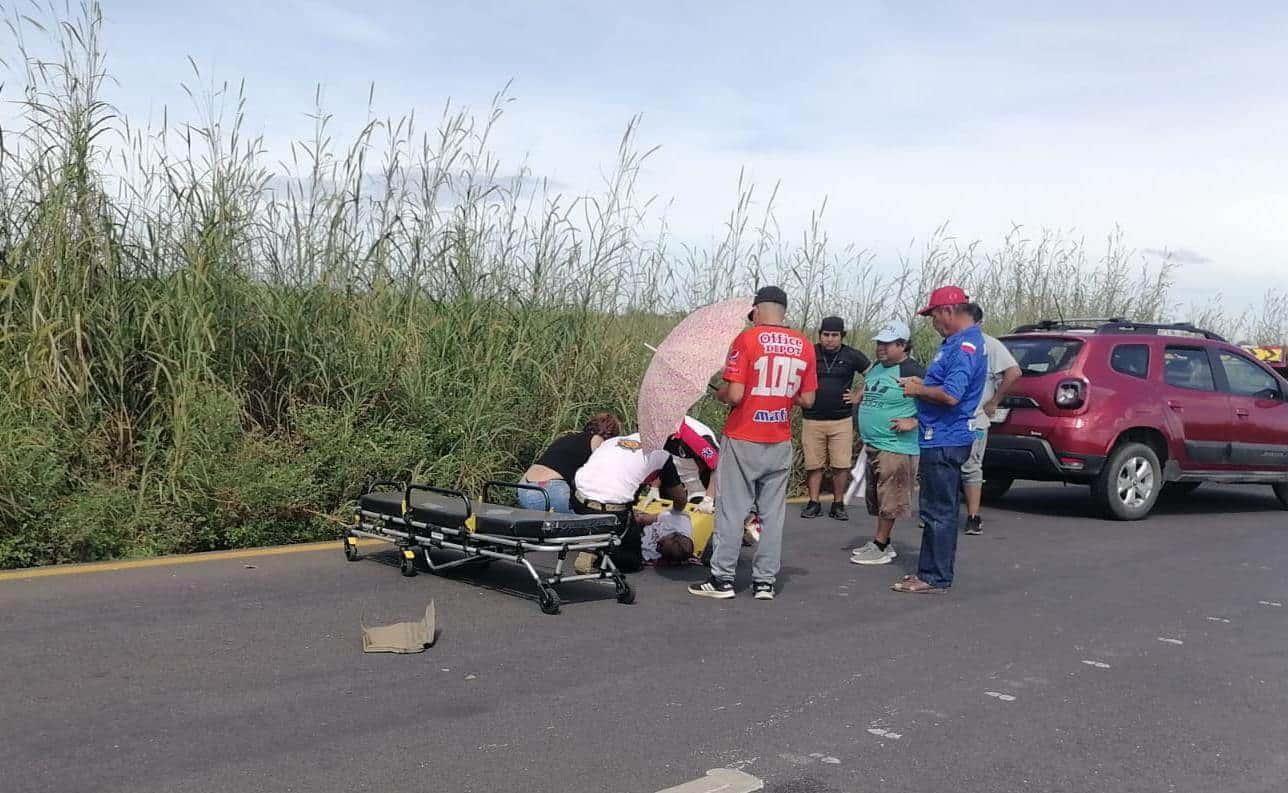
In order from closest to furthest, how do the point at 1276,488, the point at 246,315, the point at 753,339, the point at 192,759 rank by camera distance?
the point at 192,759, the point at 753,339, the point at 246,315, the point at 1276,488

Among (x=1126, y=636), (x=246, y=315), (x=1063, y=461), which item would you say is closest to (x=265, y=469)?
(x=246, y=315)

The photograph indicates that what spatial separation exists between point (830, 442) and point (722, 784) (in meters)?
7.39

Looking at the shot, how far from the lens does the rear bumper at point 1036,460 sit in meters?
11.6

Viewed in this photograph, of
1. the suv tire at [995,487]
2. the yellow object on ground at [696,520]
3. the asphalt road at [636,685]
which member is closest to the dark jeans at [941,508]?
the asphalt road at [636,685]

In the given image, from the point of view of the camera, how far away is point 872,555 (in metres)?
9.18

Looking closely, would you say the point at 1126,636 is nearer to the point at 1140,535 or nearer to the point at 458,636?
the point at 458,636

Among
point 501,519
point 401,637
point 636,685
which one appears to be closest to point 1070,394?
point 501,519

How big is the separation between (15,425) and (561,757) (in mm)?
5213

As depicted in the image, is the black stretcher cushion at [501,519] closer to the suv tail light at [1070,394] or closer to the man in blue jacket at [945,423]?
the man in blue jacket at [945,423]

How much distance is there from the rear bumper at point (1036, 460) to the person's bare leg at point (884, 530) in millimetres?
3174

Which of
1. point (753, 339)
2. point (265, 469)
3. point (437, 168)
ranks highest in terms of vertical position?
point (437, 168)

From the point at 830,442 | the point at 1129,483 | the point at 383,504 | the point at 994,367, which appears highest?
the point at 994,367

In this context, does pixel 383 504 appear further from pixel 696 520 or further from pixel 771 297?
pixel 771 297

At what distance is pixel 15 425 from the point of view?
8.20 meters
